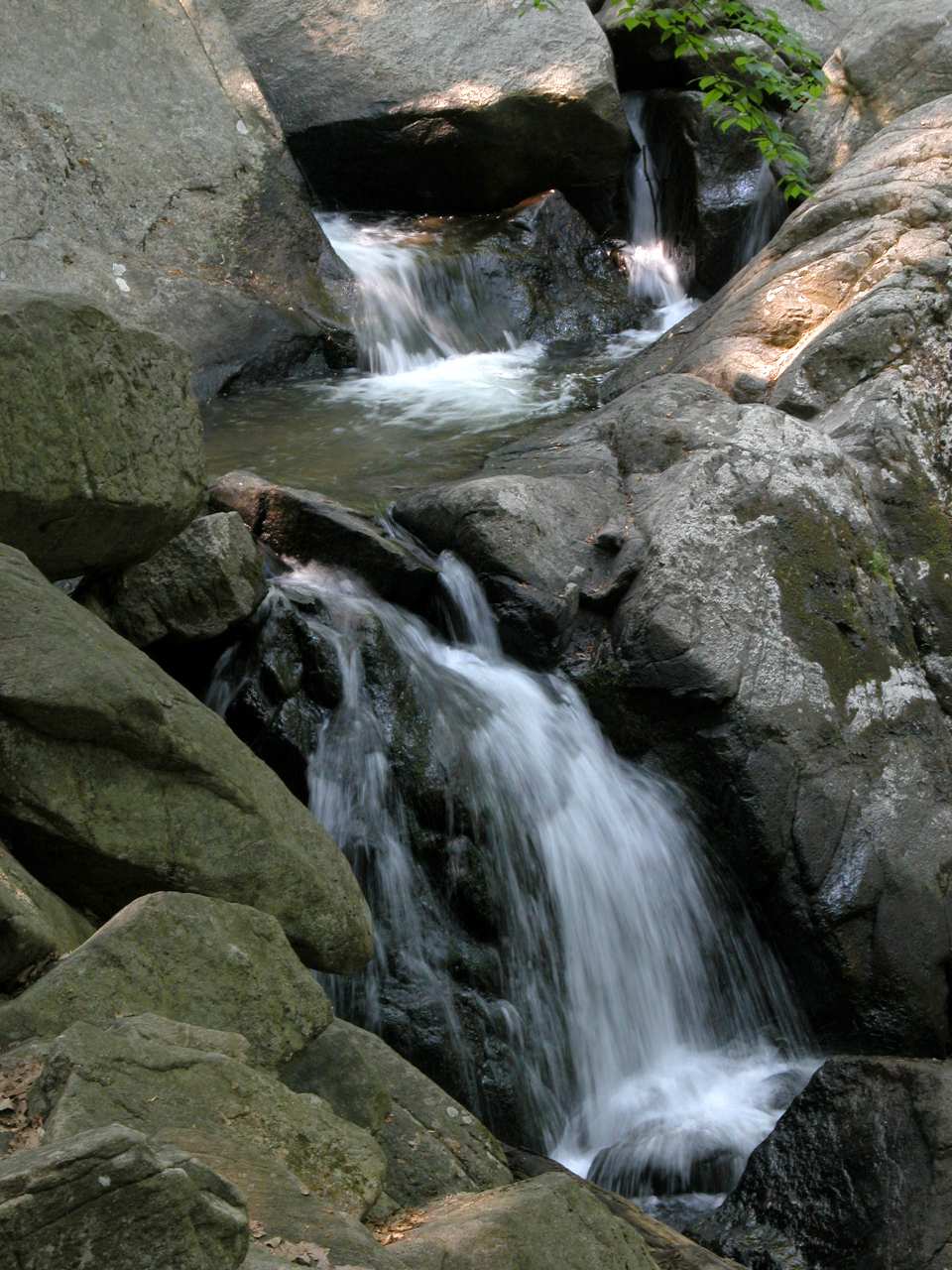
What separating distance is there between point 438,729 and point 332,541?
105cm

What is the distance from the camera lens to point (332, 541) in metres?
5.99

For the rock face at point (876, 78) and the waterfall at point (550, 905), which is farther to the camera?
the rock face at point (876, 78)

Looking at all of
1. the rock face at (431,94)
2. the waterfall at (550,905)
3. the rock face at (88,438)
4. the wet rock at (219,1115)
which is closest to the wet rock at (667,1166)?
the waterfall at (550,905)

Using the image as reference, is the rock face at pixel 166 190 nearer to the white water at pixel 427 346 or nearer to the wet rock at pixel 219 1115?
the white water at pixel 427 346

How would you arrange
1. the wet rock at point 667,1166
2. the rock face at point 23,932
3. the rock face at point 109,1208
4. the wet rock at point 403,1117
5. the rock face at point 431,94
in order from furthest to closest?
the rock face at point 431,94 → the wet rock at point 667,1166 → the wet rock at point 403,1117 → the rock face at point 23,932 → the rock face at point 109,1208

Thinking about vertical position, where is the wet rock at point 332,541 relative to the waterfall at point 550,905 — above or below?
above

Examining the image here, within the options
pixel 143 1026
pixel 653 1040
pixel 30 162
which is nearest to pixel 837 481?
pixel 653 1040

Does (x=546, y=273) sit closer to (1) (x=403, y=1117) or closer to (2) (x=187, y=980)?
(1) (x=403, y=1117)

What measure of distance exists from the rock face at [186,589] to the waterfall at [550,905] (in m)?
0.19

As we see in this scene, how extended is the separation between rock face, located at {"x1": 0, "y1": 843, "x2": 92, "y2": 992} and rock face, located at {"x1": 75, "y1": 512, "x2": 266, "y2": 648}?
1.92 meters

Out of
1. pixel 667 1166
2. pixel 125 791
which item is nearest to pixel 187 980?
pixel 125 791

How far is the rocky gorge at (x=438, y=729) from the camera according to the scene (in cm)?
283

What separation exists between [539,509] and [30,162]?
15.5 feet

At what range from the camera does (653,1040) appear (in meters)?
5.39
